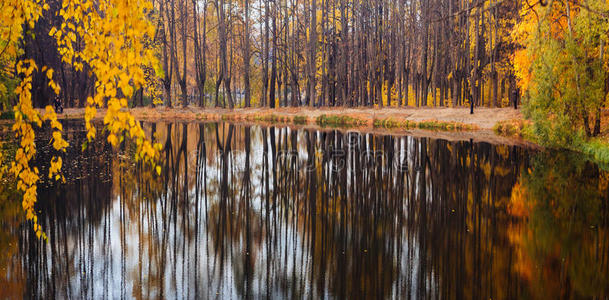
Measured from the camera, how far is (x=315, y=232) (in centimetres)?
1032

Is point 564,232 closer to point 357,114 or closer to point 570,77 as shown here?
point 570,77

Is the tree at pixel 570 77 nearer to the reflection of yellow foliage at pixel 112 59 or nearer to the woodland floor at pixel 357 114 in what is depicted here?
the woodland floor at pixel 357 114

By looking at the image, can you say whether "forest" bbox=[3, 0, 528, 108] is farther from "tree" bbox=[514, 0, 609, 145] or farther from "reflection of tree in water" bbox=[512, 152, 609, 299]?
"reflection of tree in water" bbox=[512, 152, 609, 299]

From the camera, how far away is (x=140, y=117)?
45.4 metres

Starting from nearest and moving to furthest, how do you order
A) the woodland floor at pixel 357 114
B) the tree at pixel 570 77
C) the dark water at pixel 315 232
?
the dark water at pixel 315 232, the tree at pixel 570 77, the woodland floor at pixel 357 114

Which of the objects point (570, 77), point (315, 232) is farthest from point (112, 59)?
point (570, 77)

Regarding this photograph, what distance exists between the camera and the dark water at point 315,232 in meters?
7.59

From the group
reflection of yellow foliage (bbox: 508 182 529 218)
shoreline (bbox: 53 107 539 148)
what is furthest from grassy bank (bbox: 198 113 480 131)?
reflection of yellow foliage (bbox: 508 182 529 218)

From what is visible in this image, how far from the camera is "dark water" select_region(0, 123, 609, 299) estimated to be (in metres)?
7.59

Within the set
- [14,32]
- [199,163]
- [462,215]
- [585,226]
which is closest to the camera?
[14,32]

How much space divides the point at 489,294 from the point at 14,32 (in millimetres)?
6586

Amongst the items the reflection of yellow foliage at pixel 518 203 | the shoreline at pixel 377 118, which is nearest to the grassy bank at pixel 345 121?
the shoreline at pixel 377 118

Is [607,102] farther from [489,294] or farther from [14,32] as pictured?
[14,32]

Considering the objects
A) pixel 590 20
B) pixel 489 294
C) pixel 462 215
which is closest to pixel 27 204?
pixel 489 294
